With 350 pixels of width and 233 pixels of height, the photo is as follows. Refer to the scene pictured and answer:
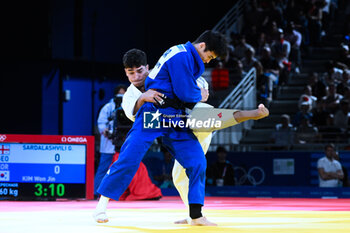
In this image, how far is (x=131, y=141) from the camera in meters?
5.55

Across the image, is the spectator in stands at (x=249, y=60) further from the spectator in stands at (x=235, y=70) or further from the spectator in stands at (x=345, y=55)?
the spectator in stands at (x=345, y=55)

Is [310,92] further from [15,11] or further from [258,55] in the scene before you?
[15,11]

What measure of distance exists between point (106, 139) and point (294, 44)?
8287mm

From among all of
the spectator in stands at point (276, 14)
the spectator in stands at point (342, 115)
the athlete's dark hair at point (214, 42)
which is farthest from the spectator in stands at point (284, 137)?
the athlete's dark hair at point (214, 42)

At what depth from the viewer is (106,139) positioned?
11086 mm

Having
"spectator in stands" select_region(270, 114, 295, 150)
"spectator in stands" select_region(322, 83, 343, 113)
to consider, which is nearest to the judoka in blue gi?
"spectator in stands" select_region(270, 114, 295, 150)

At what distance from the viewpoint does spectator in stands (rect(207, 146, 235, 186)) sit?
13.5 metres

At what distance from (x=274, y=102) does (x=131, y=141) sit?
11.2 meters

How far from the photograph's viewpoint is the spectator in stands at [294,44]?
58.0 ft

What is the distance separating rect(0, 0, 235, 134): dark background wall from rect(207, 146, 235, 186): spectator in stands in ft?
17.0

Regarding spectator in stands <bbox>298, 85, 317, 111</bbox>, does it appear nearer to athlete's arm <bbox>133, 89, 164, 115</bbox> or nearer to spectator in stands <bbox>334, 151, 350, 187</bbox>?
spectator in stands <bbox>334, 151, 350, 187</bbox>

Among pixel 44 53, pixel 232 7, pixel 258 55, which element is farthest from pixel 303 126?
pixel 232 7

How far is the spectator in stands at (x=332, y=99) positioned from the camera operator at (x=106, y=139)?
5.56 meters
